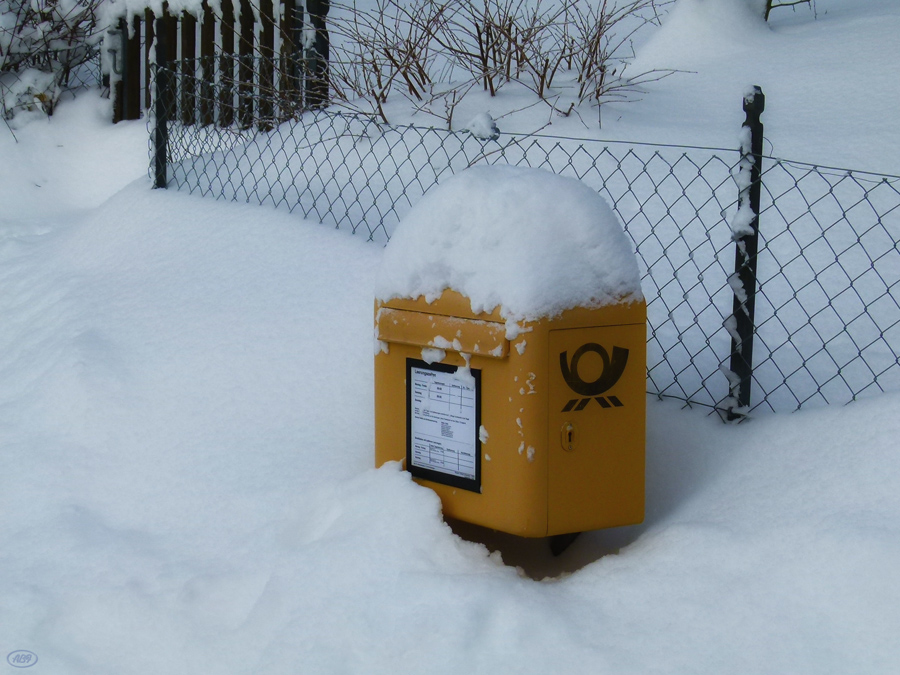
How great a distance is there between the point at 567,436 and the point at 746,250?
2.95 ft

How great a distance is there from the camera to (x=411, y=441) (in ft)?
8.01

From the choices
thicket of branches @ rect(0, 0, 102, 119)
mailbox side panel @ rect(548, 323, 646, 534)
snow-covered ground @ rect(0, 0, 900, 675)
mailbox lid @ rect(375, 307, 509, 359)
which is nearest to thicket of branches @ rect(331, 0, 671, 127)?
snow-covered ground @ rect(0, 0, 900, 675)

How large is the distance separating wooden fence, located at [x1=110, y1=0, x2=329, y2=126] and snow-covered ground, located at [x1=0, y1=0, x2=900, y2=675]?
1457mm

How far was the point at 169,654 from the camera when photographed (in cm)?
212

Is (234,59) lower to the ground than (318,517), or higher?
higher

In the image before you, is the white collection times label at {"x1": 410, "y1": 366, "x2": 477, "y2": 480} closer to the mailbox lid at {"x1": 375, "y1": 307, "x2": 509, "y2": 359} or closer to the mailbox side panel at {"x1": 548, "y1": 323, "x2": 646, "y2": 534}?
the mailbox lid at {"x1": 375, "y1": 307, "x2": 509, "y2": 359}

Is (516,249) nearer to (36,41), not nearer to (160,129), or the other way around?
(160,129)

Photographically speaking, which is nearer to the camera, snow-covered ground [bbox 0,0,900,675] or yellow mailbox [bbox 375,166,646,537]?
snow-covered ground [bbox 0,0,900,675]

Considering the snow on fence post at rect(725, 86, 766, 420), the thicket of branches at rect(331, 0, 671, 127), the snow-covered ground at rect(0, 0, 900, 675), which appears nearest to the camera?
the snow-covered ground at rect(0, 0, 900, 675)

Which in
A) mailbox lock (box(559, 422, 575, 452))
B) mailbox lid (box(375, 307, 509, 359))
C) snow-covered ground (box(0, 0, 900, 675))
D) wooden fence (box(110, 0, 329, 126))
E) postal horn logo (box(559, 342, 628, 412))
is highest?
wooden fence (box(110, 0, 329, 126))

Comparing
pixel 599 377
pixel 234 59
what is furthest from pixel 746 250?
pixel 234 59

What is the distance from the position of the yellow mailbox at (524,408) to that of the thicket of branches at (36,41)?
556 centimetres

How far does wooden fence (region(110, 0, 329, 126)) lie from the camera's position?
17.3ft

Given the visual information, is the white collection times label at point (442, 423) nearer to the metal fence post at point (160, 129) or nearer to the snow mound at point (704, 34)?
the metal fence post at point (160, 129)
